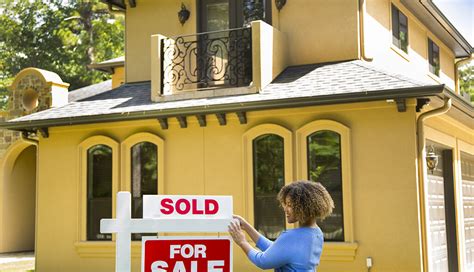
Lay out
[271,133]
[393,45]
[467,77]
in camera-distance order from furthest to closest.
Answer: [467,77] < [393,45] < [271,133]

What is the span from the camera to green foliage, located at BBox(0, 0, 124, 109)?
1411 inches

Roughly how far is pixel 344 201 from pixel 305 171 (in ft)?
2.77

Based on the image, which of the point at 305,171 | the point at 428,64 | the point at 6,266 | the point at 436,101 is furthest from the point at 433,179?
the point at 6,266

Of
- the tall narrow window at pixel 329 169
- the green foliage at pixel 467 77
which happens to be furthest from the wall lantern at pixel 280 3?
the green foliage at pixel 467 77

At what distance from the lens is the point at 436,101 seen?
36.9ft

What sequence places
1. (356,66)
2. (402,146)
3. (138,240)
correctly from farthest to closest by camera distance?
(138,240) < (356,66) < (402,146)

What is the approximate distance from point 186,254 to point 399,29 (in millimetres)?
11345

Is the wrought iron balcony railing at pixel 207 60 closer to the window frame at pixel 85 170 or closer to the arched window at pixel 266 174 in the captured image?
the arched window at pixel 266 174

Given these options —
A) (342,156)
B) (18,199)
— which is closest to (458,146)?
(342,156)

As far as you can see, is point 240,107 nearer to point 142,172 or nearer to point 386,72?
point 386,72

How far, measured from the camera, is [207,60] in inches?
522

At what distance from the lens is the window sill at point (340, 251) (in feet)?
35.5

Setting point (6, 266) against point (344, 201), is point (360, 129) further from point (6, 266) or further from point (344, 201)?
point (6, 266)

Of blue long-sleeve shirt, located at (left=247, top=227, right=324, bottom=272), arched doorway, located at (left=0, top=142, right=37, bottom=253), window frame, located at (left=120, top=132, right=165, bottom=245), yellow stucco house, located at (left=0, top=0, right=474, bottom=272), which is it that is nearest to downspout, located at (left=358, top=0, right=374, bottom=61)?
yellow stucco house, located at (left=0, top=0, right=474, bottom=272)
